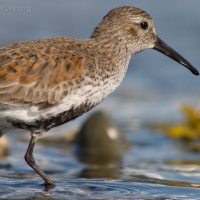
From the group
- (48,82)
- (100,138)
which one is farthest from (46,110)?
(100,138)

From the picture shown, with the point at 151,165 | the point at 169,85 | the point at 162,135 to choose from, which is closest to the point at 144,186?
the point at 151,165

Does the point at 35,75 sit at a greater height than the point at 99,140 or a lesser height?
greater

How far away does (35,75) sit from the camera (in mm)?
5840

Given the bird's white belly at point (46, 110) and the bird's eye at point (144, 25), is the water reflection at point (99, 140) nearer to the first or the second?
the bird's eye at point (144, 25)

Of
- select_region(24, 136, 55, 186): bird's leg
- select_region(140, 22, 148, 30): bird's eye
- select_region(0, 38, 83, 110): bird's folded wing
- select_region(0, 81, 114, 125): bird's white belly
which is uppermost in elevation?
select_region(140, 22, 148, 30): bird's eye

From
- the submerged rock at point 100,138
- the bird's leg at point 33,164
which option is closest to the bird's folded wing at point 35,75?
the bird's leg at point 33,164

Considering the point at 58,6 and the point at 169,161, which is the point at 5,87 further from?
the point at 58,6

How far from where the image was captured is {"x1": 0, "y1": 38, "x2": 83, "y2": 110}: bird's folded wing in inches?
228

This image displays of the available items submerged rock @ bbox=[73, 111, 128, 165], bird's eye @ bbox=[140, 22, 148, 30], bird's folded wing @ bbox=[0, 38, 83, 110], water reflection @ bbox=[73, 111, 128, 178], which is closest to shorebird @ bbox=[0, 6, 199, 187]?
bird's folded wing @ bbox=[0, 38, 83, 110]

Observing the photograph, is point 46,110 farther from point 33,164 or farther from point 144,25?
point 144,25

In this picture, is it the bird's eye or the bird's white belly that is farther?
the bird's eye

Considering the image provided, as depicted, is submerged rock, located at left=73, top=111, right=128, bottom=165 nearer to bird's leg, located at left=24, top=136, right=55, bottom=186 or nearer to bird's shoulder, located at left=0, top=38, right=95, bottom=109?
bird's leg, located at left=24, top=136, right=55, bottom=186

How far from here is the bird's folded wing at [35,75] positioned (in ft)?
19.0

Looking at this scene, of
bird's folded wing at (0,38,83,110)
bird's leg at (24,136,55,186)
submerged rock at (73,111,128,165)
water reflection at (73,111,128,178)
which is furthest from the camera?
submerged rock at (73,111,128,165)
